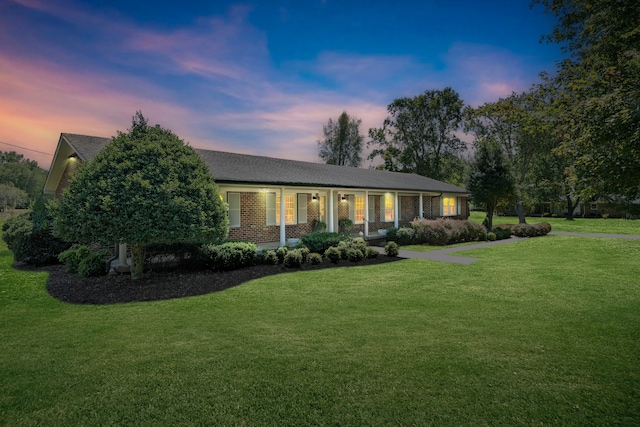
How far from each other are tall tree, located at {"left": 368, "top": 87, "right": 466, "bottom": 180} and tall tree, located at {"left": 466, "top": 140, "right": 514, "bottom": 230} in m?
16.7

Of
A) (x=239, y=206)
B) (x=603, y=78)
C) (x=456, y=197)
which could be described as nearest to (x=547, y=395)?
(x=603, y=78)

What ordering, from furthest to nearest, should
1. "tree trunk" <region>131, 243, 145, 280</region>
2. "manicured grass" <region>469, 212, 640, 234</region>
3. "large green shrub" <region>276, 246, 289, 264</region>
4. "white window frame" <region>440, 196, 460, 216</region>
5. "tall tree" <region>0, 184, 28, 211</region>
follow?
"tall tree" <region>0, 184, 28, 211</region> → "white window frame" <region>440, 196, 460, 216</region> → "manicured grass" <region>469, 212, 640, 234</region> → "large green shrub" <region>276, 246, 289, 264</region> → "tree trunk" <region>131, 243, 145, 280</region>

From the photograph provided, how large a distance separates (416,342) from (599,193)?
13.1 feet

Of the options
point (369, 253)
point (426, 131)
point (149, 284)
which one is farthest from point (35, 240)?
point (426, 131)

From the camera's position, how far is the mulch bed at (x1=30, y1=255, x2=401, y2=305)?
7.65m

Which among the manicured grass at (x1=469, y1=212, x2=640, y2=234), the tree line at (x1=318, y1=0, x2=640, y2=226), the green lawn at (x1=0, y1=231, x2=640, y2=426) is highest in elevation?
the tree line at (x1=318, y1=0, x2=640, y2=226)

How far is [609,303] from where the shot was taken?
6.73 meters

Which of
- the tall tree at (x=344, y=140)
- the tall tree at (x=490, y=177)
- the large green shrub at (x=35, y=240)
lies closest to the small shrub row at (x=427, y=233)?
the tall tree at (x=490, y=177)

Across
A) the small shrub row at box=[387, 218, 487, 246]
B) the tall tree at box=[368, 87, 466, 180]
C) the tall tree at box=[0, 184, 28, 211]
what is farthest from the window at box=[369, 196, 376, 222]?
the tall tree at box=[0, 184, 28, 211]

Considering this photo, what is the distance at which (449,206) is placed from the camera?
2516 centimetres

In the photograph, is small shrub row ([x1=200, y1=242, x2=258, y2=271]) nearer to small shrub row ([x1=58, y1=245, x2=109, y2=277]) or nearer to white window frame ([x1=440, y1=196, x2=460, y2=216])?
small shrub row ([x1=58, y1=245, x2=109, y2=277])

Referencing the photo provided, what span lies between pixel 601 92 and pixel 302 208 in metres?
12.1

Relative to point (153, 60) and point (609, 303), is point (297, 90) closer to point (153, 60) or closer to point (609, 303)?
point (153, 60)

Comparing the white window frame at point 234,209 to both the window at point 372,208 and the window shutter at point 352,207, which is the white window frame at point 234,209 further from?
the window at point 372,208
